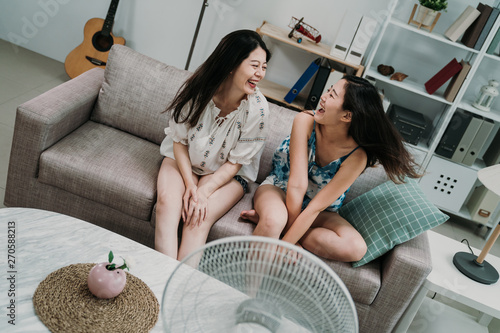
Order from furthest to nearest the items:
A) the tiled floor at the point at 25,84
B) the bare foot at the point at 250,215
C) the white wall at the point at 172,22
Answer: the white wall at the point at 172,22
the tiled floor at the point at 25,84
the bare foot at the point at 250,215

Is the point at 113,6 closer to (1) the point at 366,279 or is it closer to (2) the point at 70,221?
(2) the point at 70,221

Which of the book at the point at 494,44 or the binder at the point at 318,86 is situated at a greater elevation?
the book at the point at 494,44

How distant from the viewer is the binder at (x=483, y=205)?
10.2 feet

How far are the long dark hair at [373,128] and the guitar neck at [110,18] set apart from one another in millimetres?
2286

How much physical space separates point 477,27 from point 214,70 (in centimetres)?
189

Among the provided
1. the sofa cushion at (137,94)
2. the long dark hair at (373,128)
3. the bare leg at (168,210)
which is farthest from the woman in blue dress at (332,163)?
the sofa cushion at (137,94)

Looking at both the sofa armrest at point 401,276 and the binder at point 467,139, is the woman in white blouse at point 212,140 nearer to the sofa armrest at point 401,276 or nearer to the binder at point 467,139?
the sofa armrest at point 401,276

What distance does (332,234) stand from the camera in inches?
72.2

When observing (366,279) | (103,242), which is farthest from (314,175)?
(103,242)

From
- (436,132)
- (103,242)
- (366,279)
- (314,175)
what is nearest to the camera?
(103,242)

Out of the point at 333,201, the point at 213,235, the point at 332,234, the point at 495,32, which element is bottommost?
the point at 213,235

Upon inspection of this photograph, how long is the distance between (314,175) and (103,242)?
88 centimetres

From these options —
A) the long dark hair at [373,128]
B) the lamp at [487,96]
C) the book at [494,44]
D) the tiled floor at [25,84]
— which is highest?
the book at [494,44]

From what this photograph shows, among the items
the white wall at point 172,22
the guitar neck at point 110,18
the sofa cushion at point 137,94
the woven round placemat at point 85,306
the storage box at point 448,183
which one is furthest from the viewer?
the guitar neck at point 110,18
